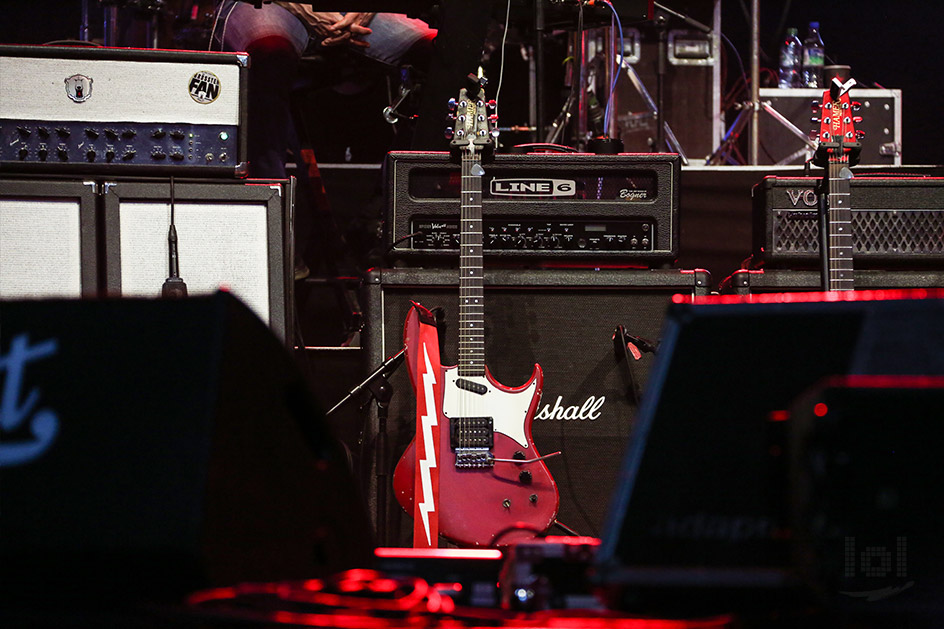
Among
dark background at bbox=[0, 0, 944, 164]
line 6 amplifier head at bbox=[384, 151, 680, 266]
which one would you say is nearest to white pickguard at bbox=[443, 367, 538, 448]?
line 6 amplifier head at bbox=[384, 151, 680, 266]

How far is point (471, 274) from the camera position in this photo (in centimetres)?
266

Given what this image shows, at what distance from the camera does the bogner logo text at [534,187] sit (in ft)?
9.07

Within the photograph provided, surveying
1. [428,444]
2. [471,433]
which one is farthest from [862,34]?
[428,444]

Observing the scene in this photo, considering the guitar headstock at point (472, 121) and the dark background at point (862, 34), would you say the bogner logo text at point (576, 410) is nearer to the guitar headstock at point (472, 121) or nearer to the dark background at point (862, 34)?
the guitar headstock at point (472, 121)

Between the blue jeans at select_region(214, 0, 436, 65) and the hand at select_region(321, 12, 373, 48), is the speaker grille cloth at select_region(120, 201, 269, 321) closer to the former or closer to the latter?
the blue jeans at select_region(214, 0, 436, 65)

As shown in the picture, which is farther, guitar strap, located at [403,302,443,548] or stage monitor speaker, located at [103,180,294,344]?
stage monitor speaker, located at [103,180,294,344]

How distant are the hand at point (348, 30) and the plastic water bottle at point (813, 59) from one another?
3014 millimetres

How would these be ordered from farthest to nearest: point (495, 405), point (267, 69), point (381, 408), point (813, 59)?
point (813, 59), point (267, 69), point (495, 405), point (381, 408)

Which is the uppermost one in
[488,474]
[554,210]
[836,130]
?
[836,130]

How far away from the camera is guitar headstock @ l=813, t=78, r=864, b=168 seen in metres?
2.62

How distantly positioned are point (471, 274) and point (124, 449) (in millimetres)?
1779

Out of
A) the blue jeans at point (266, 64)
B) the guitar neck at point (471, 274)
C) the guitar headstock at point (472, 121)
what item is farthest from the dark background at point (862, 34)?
the guitar neck at point (471, 274)

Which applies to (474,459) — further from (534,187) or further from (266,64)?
(266,64)

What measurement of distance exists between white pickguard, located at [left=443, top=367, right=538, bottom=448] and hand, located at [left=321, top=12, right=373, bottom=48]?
1.84 m
